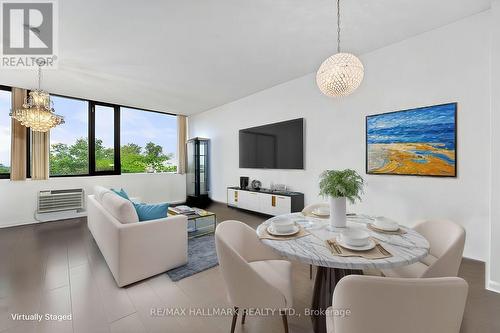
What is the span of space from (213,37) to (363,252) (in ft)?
9.24

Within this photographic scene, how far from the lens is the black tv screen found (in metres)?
4.01

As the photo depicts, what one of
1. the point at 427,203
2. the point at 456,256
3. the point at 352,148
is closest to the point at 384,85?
the point at 352,148

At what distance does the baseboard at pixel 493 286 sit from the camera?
6.23 feet

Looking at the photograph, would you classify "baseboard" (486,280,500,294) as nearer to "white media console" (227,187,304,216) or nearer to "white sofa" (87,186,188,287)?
"white media console" (227,187,304,216)

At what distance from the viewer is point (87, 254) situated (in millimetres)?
2719

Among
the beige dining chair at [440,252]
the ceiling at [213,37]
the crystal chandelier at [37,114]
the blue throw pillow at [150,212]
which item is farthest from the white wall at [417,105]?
the crystal chandelier at [37,114]

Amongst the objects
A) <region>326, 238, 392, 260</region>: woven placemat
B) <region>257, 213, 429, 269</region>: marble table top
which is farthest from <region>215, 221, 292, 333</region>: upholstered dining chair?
<region>326, 238, 392, 260</region>: woven placemat

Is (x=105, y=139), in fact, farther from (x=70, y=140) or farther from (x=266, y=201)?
(x=266, y=201)

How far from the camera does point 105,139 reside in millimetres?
5270

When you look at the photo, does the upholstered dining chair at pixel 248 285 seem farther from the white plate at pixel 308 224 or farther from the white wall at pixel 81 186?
the white wall at pixel 81 186

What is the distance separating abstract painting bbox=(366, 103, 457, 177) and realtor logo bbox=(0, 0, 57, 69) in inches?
160

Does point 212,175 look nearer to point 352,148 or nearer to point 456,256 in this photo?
point 352,148

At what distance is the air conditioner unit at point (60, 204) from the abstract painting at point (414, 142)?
226 inches

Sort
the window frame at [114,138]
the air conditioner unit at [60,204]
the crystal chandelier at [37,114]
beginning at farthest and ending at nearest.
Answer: the window frame at [114,138], the air conditioner unit at [60,204], the crystal chandelier at [37,114]
